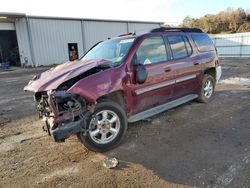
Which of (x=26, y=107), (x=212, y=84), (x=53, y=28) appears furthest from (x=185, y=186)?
(x=53, y=28)

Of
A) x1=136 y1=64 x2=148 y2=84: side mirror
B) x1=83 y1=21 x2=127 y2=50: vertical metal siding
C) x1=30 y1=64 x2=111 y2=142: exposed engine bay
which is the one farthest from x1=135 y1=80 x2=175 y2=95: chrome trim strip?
x1=83 y1=21 x2=127 y2=50: vertical metal siding

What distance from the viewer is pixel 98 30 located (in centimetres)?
2516

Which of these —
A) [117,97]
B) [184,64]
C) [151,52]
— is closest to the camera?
[117,97]

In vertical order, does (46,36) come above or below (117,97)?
above

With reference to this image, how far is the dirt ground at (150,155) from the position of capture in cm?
317

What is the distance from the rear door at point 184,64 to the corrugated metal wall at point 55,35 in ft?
59.2

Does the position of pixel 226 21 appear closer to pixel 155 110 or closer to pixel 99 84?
pixel 155 110

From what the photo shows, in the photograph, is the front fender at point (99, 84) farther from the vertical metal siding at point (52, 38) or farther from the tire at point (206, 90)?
the vertical metal siding at point (52, 38)

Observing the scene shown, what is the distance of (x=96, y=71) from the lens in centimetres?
397

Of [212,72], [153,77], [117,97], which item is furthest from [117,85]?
[212,72]

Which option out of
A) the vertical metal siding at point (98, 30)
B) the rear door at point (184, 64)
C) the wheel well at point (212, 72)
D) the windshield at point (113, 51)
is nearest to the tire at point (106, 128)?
the windshield at point (113, 51)

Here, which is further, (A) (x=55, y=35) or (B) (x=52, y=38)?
(A) (x=55, y=35)

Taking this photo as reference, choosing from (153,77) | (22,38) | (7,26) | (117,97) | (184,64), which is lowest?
(117,97)

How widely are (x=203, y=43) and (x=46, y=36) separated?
724 inches
